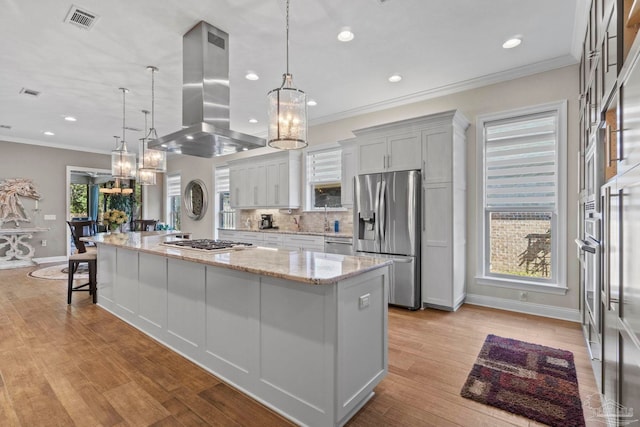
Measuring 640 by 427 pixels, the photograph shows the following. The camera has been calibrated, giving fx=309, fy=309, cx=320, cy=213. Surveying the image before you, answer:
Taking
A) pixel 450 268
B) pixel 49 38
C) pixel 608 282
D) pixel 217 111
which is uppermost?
pixel 49 38

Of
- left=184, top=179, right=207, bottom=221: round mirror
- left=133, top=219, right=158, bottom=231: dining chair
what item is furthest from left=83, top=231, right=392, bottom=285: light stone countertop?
left=184, top=179, right=207, bottom=221: round mirror

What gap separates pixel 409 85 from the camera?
14.1 ft

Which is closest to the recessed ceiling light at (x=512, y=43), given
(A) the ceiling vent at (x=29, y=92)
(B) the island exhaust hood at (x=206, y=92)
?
(B) the island exhaust hood at (x=206, y=92)

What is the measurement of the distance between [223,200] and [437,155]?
5.67 metres

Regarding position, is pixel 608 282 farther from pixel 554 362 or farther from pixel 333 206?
pixel 333 206

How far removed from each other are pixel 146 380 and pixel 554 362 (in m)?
3.26

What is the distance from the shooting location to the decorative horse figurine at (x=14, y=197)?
273 inches

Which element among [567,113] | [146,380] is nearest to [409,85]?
[567,113]

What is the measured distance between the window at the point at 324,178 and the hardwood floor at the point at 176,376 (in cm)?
255

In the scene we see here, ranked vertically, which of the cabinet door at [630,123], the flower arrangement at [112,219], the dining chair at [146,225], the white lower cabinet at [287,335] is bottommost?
the white lower cabinet at [287,335]

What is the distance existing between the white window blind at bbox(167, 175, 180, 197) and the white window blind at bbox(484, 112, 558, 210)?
8197 millimetres

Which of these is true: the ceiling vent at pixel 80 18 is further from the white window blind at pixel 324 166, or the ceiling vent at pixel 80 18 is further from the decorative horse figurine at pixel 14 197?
the decorative horse figurine at pixel 14 197

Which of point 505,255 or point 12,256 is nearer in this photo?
point 505,255

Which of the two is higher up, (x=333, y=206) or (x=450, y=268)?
(x=333, y=206)
